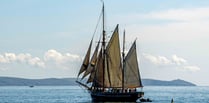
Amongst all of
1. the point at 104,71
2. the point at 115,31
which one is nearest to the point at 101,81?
the point at 104,71

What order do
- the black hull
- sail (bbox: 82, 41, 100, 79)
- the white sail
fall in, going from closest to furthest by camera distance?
1. sail (bbox: 82, 41, 100, 79)
2. the white sail
3. the black hull

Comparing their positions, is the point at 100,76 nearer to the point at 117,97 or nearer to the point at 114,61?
the point at 114,61

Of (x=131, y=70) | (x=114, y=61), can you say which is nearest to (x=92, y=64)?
(x=114, y=61)

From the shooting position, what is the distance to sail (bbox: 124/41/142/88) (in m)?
115

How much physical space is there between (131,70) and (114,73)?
12.0ft

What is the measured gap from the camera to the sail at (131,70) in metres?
115

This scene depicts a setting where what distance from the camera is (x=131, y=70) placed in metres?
116

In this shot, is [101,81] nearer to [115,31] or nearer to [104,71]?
[104,71]

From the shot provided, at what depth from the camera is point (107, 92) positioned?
11588 centimetres

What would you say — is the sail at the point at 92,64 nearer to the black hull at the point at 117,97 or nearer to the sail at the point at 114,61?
the sail at the point at 114,61

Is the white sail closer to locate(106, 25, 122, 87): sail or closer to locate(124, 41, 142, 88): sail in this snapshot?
locate(106, 25, 122, 87): sail

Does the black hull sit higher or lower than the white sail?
lower

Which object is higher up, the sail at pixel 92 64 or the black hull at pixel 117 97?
the sail at pixel 92 64

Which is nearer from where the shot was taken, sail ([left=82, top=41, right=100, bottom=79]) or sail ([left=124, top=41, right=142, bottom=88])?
sail ([left=82, top=41, right=100, bottom=79])
